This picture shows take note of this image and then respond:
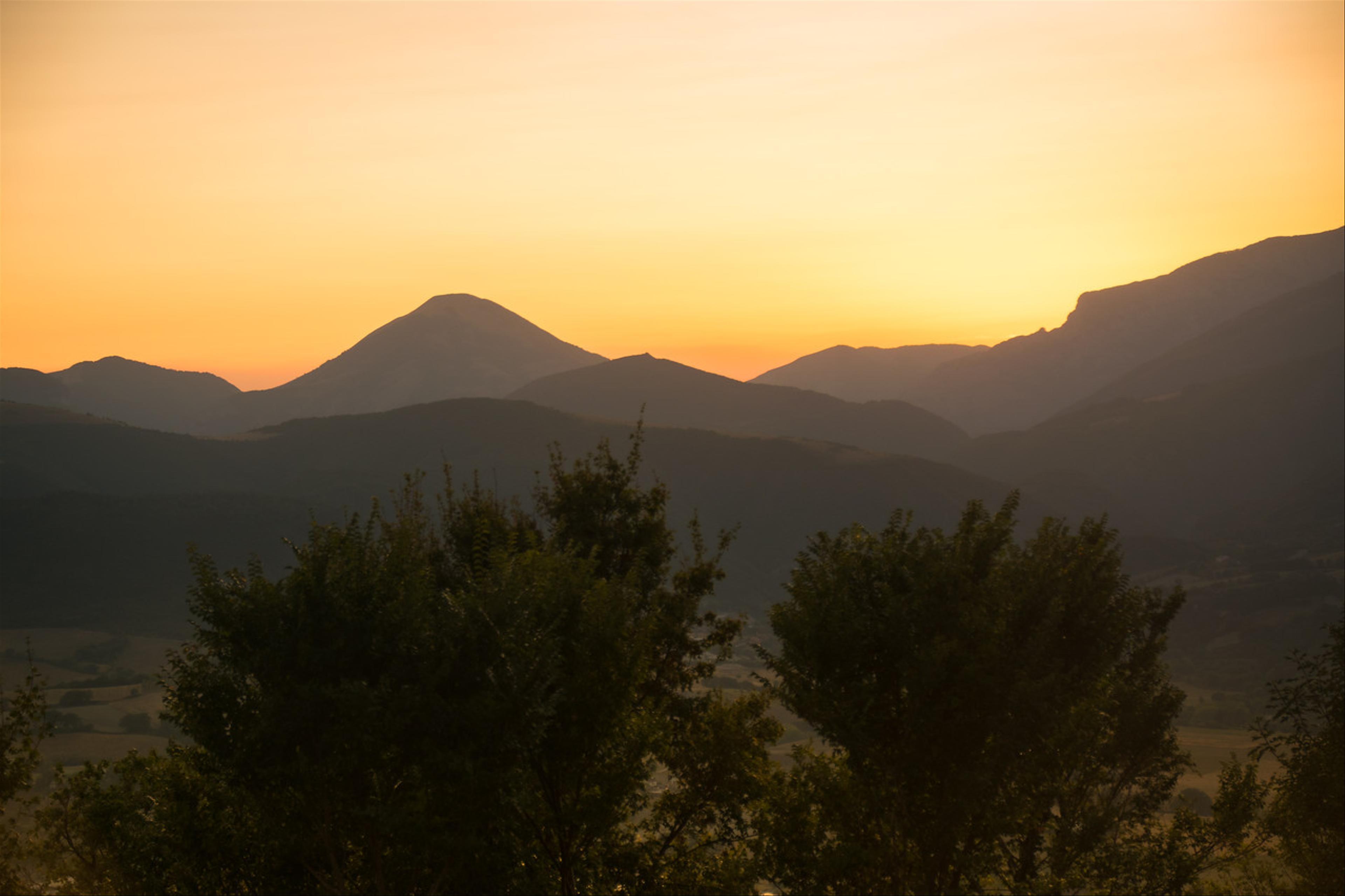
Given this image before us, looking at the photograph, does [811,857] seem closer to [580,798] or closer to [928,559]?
[580,798]

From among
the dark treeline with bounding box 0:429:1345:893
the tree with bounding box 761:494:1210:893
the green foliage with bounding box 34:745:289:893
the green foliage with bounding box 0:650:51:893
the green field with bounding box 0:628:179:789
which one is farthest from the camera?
the green field with bounding box 0:628:179:789

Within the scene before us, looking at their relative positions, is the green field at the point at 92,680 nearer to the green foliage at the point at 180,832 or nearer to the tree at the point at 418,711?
the green foliage at the point at 180,832

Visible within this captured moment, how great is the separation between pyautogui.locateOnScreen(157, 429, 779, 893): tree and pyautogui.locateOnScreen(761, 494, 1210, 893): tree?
3.62m

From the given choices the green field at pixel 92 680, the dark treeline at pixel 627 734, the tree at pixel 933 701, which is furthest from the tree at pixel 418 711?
the green field at pixel 92 680

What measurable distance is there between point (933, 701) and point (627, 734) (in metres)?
5.82

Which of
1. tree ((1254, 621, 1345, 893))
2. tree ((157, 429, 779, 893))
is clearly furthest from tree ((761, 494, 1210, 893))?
tree ((1254, 621, 1345, 893))

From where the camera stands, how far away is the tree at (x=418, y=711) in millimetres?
15469

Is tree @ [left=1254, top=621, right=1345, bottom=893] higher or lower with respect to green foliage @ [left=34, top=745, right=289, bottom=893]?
lower

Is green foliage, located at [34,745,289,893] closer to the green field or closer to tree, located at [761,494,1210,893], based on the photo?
tree, located at [761,494,1210,893]

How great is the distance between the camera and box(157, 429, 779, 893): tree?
1547 cm

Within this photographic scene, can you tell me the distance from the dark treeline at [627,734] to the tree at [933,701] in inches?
2.5

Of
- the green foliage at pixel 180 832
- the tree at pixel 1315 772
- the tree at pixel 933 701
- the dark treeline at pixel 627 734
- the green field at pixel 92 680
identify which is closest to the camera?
the dark treeline at pixel 627 734

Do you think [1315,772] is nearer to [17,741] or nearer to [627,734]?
[627,734]

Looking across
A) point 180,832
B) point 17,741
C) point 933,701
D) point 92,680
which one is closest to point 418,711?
point 180,832
